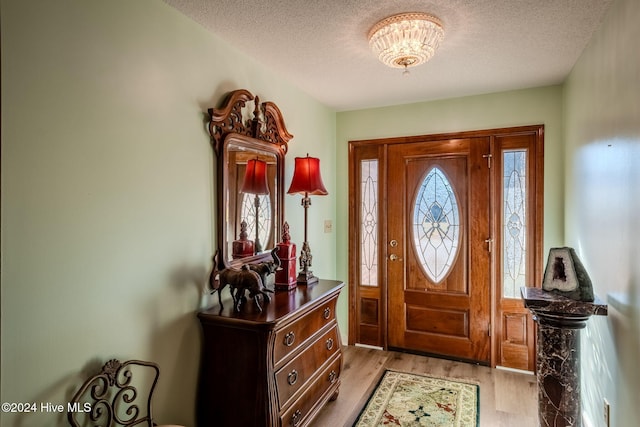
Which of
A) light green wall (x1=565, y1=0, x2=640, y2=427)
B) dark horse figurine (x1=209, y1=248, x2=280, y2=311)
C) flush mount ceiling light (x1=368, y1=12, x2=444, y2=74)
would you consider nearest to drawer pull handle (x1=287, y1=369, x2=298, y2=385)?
dark horse figurine (x1=209, y1=248, x2=280, y2=311)

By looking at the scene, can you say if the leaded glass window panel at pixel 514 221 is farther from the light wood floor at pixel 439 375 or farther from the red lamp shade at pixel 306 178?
the red lamp shade at pixel 306 178

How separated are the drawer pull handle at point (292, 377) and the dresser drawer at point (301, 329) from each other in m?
0.12

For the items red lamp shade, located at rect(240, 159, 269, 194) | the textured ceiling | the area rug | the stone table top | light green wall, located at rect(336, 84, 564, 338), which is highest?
the textured ceiling

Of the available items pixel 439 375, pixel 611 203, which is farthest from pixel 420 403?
pixel 611 203

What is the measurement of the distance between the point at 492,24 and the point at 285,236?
173 cm

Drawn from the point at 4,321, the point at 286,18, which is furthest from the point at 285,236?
the point at 4,321

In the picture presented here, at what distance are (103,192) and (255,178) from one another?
106 centimetres

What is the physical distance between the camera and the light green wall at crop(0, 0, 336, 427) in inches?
48.3

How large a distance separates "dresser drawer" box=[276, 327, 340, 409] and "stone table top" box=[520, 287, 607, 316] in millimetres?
1245

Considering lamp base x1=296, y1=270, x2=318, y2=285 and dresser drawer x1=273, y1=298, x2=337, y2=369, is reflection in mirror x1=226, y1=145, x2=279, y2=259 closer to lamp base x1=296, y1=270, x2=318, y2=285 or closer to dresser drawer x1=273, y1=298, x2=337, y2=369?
lamp base x1=296, y1=270, x2=318, y2=285

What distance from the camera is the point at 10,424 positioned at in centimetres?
120

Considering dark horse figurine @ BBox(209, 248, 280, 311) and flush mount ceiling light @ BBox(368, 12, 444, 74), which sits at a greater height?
flush mount ceiling light @ BBox(368, 12, 444, 74)

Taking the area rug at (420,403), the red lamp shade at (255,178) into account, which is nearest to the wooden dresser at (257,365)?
the area rug at (420,403)

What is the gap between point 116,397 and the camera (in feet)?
Answer: 4.93
